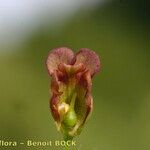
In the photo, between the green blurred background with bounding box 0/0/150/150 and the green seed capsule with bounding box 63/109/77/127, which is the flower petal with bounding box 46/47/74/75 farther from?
the green blurred background with bounding box 0/0/150/150

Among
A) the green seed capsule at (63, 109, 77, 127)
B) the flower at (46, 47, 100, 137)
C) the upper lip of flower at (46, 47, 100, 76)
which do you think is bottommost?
the green seed capsule at (63, 109, 77, 127)

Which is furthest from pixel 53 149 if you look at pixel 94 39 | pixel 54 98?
pixel 94 39

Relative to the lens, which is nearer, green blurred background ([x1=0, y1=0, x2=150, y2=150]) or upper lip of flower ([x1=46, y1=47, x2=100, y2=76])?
upper lip of flower ([x1=46, y1=47, x2=100, y2=76])

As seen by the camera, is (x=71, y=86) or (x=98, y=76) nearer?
(x=71, y=86)

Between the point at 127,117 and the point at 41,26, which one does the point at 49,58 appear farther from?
the point at 41,26

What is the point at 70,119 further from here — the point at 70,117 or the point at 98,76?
the point at 98,76

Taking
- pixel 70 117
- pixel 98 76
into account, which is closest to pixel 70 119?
pixel 70 117

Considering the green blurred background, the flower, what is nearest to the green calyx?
the flower
